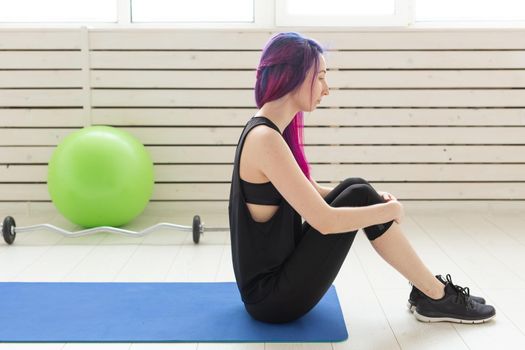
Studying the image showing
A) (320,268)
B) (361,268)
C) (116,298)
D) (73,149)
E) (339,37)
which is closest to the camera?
(320,268)

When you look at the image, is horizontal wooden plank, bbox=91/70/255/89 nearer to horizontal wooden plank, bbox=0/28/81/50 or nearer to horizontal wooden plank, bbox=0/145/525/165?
horizontal wooden plank, bbox=0/28/81/50

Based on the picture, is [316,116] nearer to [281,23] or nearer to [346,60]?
[346,60]

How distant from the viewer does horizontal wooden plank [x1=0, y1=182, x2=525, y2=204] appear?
4910 mm

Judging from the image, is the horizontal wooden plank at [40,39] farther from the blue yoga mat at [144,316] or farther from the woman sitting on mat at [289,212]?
the woman sitting on mat at [289,212]

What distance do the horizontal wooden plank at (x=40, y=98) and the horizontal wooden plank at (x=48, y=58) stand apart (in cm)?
17

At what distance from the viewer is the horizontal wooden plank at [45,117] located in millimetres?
4852

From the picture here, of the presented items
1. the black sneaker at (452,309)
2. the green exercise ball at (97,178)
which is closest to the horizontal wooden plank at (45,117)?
the green exercise ball at (97,178)

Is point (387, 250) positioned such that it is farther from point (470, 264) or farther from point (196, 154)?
point (196, 154)

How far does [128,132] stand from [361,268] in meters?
1.99

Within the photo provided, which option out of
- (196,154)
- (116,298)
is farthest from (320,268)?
(196,154)

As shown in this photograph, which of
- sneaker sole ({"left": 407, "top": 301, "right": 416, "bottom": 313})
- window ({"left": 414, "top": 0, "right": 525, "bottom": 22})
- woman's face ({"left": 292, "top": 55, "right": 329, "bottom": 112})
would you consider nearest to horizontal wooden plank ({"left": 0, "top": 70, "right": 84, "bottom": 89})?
window ({"left": 414, "top": 0, "right": 525, "bottom": 22})

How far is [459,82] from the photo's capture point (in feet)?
15.8

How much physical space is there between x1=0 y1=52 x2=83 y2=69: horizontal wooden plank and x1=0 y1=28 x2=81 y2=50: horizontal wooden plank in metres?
0.03

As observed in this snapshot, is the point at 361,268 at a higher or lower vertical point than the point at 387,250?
lower
